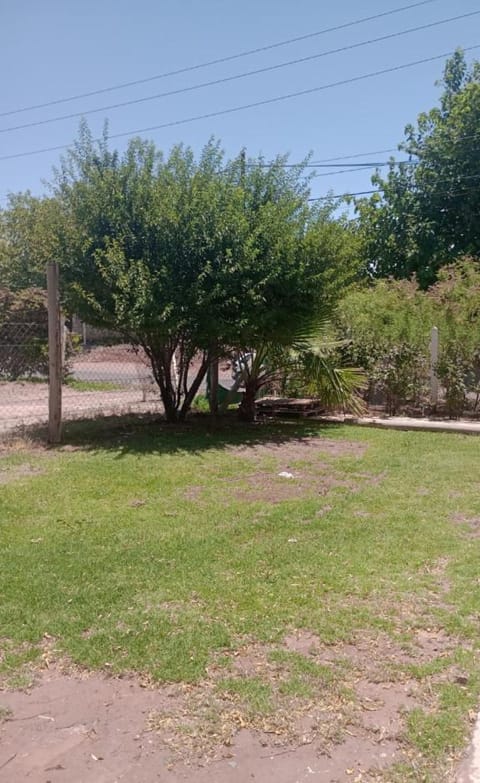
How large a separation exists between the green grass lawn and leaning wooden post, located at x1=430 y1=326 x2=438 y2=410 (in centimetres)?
430

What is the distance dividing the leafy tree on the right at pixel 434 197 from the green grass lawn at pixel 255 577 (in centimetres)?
1869

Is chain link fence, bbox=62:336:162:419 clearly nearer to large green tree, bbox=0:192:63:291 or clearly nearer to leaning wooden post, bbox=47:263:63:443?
leaning wooden post, bbox=47:263:63:443

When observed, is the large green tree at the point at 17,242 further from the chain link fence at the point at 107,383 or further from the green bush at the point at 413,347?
the green bush at the point at 413,347

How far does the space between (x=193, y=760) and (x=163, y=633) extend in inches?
37.9

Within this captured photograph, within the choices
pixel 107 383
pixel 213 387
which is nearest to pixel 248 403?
pixel 213 387

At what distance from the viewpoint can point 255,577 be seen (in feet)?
14.1

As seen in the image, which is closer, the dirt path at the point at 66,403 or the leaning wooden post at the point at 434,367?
the dirt path at the point at 66,403

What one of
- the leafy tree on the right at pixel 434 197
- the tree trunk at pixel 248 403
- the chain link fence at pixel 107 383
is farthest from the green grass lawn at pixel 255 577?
the leafy tree on the right at pixel 434 197

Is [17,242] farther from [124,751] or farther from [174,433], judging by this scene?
[124,751]

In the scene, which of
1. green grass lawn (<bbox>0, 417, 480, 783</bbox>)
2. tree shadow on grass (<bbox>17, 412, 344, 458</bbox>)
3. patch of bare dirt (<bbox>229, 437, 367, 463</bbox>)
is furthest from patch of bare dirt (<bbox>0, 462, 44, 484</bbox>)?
patch of bare dirt (<bbox>229, 437, 367, 463</bbox>)

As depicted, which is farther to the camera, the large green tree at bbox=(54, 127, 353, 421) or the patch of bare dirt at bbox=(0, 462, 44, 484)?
the large green tree at bbox=(54, 127, 353, 421)

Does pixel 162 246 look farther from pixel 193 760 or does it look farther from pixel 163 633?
pixel 193 760

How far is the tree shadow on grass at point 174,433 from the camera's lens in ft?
28.1

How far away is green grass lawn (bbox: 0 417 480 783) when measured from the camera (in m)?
3.18
